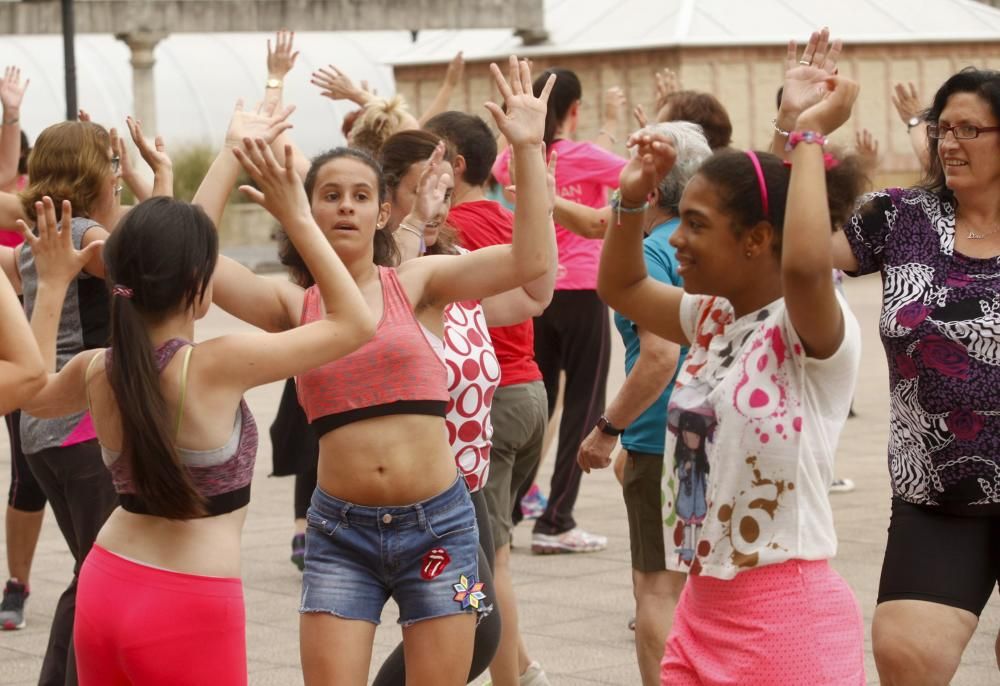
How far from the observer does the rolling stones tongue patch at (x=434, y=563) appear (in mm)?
4223

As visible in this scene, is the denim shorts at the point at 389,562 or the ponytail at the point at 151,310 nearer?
the ponytail at the point at 151,310

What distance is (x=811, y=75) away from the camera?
3895 millimetres

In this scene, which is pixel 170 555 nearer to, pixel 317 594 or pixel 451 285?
pixel 317 594

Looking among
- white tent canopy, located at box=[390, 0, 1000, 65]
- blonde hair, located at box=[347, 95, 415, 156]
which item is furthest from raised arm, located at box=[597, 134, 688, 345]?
white tent canopy, located at box=[390, 0, 1000, 65]

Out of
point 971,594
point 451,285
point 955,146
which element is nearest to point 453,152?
point 451,285

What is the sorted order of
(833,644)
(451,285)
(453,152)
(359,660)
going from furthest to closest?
(453,152) < (451,285) < (359,660) < (833,644)

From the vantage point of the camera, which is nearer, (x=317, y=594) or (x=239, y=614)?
(x=239, y=614)

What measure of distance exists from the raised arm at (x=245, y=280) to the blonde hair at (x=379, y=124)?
1.63 meters

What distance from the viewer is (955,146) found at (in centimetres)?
436

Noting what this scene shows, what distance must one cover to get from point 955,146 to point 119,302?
2115mm

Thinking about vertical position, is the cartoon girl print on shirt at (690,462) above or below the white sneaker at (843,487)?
above

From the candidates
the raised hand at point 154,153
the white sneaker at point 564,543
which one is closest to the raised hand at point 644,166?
the raised hand at point 154,153

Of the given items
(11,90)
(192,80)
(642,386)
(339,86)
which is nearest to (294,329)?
(642,386)

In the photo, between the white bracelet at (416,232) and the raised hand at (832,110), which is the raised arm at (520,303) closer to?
the white bracelet at (416,232)
